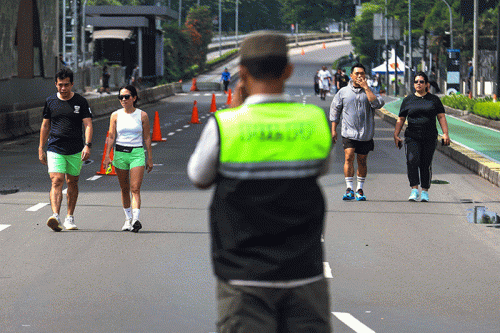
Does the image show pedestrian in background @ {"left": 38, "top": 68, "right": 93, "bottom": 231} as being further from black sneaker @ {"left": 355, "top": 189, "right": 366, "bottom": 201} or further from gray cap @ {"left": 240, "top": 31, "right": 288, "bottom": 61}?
gray cap @ {"left": 240, "top": 31, "right": 288, "bottom": 61}

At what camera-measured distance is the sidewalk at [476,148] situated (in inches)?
664

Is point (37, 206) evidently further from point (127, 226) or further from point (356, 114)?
point (356, 114)

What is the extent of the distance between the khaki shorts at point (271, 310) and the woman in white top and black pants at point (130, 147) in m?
7.07

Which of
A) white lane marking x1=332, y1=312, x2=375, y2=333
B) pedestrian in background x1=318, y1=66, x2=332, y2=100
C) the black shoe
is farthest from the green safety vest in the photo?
pedestrian in background x1=318, y1=66, x2=332, y2=100

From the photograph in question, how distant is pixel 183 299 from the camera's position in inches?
290

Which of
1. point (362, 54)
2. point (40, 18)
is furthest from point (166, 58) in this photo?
point (40, 18)

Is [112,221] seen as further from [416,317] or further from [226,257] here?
[226,257]

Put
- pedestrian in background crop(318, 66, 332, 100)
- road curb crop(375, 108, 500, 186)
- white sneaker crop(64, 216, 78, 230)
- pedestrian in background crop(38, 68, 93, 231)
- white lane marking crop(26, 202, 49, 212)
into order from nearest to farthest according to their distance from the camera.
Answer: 1. pedestrian in background crop(38, 68, 93, 231)
2. white sneaker crop(64, 216, 78, 230)
3. white lane marking crop(26, 202, 49, 212)
4. road curb crop(375, 108, 500, 186)
5. pedestrian in background crop(318, 66, 332, 100)

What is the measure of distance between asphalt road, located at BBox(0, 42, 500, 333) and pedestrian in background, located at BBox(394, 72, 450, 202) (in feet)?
1.57

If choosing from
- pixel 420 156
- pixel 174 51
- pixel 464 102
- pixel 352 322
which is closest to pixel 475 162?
pixel 420 156

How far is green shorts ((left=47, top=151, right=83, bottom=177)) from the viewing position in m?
10.6

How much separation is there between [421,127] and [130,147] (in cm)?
455

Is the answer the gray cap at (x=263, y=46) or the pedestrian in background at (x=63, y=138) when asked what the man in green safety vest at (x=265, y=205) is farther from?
the pedestrian in background at (x=63, y=138)

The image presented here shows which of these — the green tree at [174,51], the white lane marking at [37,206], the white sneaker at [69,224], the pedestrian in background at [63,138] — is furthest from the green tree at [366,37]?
the white sneaker at [69,224]
